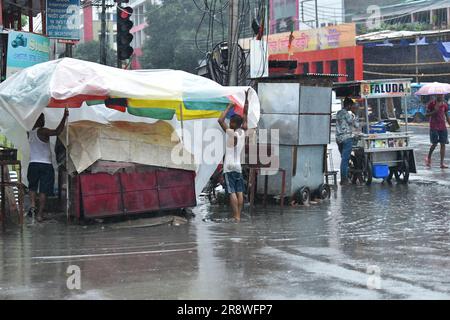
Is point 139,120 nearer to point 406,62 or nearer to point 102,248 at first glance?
point 102,248

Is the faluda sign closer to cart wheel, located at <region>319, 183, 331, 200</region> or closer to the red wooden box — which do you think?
cart wheel, located at <region>319, 183, 331, 200</region>

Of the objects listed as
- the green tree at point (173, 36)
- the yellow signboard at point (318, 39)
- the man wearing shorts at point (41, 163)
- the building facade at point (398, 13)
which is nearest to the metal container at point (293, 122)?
the man wearing shorts at point (41, 163)

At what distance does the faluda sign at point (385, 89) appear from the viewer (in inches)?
632

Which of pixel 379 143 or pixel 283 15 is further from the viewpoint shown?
pixel 283 15

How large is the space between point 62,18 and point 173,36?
3712 centimetres

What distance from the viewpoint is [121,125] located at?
11938 millimetres

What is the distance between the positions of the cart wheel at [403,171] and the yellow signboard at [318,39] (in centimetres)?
2636

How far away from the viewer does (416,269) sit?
7.82 m

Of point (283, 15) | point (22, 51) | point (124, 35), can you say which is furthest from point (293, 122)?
point (283, 15)

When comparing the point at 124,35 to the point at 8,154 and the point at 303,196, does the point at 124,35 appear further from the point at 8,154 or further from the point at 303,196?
the point at 8,154

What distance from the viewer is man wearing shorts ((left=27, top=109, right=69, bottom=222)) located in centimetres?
1160

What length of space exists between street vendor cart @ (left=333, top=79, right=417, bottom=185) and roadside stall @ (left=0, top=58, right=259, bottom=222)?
4.58m

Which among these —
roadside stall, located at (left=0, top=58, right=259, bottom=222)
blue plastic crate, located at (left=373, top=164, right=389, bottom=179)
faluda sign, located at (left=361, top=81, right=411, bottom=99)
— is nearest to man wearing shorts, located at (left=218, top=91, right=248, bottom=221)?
roadside stall, located at (left=0, top=58, right=259, bottom=222)

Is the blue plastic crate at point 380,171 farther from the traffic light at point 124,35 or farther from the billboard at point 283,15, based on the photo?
the billboard at point 283,15
